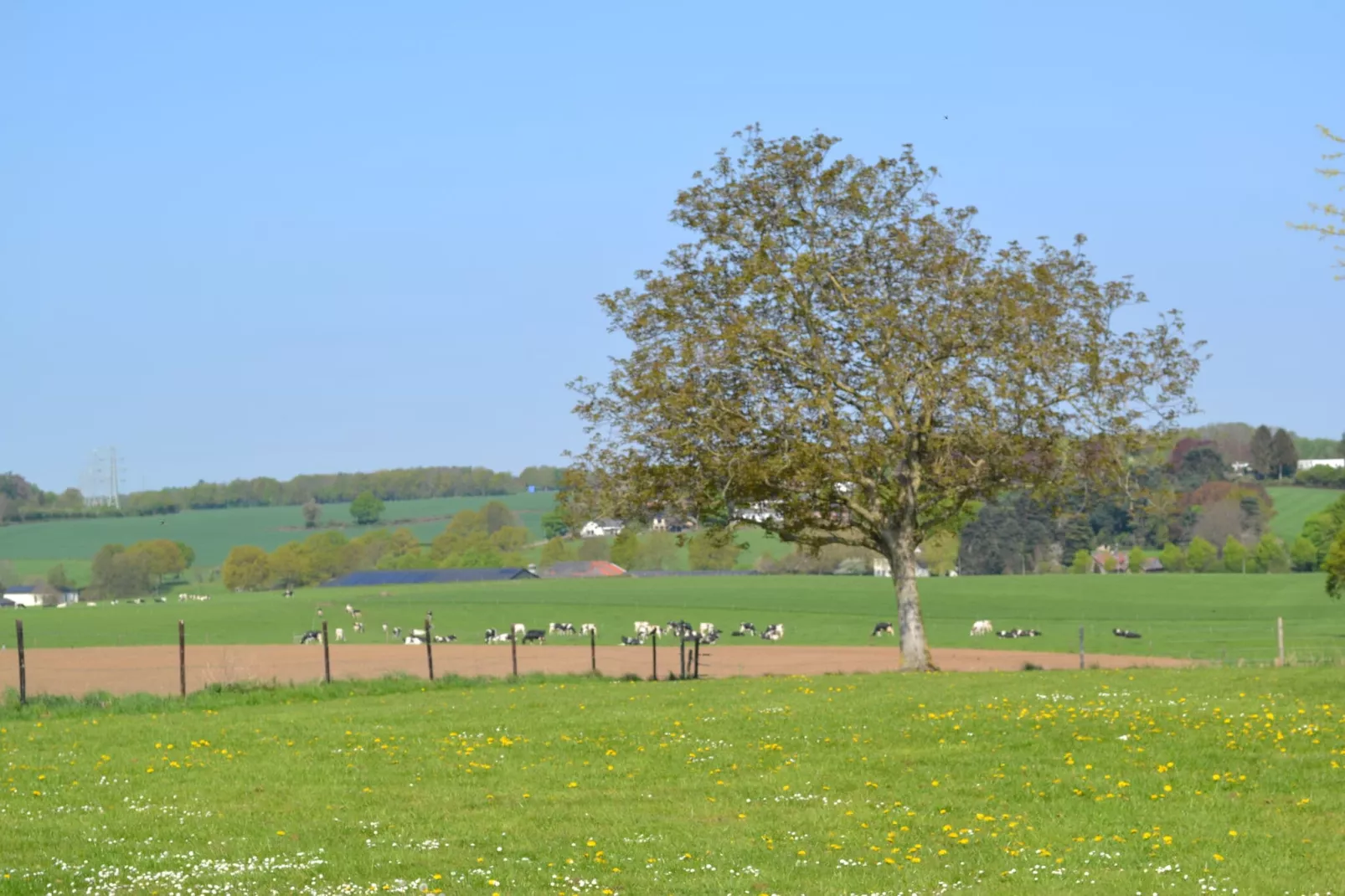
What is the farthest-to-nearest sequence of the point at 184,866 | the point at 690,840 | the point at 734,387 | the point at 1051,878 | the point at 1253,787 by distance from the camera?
the point at 734,387 < the point at 1253,787 < the point at 690,840 < the point at 184,866 < the point at 1051,878

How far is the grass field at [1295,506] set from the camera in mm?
171262

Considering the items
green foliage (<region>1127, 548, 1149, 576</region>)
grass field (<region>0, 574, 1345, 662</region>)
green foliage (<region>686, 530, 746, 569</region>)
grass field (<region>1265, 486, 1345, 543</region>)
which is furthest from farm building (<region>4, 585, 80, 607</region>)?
grass field (<region>1265, 486, 1345, 543</region>)

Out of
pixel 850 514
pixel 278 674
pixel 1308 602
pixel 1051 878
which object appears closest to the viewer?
pixel 1051 878

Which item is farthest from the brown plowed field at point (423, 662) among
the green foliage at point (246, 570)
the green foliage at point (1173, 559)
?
the green foliage at point (1173, 559)

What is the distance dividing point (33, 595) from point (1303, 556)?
433 ft

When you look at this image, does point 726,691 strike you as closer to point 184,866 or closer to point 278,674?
point 184,866

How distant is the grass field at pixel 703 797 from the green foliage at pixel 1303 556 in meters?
127

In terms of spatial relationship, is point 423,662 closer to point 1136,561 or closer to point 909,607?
point 909,607

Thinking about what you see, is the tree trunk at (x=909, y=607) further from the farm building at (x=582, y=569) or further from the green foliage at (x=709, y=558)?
the farm building at (x=582, y=569)

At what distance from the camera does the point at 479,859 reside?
13406 millimetres

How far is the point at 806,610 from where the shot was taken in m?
107

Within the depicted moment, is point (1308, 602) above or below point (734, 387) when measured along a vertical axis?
below

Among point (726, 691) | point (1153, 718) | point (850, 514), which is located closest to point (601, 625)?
point (850, 514)

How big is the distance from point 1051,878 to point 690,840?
3.48m
